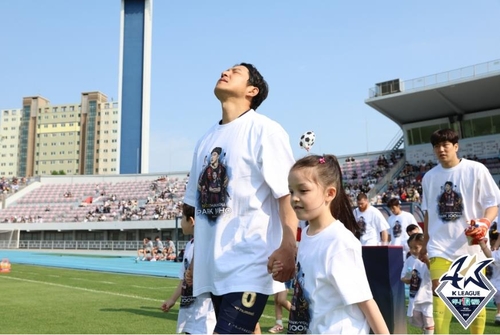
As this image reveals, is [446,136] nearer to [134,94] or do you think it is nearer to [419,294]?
[419,294]

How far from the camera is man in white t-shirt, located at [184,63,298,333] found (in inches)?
111

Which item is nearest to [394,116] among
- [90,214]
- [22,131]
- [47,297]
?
[90,214]

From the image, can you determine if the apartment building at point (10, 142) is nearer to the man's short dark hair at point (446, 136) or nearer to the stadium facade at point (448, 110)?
the stadium facade at point (448, 110)

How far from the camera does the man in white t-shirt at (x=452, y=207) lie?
16.5 feet

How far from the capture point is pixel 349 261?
2.50 metres

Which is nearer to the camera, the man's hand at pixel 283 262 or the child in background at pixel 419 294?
the man's hand at pixel 283 262

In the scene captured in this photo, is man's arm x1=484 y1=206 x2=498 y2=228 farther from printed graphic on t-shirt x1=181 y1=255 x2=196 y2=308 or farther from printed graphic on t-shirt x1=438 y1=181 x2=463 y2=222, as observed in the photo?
printed graphic on t-shirt x1=181 y1=255 x2=196 y2=308

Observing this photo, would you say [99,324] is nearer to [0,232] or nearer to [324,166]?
[324,166]

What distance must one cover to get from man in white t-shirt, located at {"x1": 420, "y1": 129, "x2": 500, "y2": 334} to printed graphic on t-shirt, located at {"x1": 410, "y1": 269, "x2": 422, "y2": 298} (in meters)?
1.15

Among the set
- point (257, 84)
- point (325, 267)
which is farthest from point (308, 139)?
point (325, 267)

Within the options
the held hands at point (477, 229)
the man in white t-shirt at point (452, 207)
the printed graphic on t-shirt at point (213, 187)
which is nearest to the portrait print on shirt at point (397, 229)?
the man in white t-shirt at point (452, 207)

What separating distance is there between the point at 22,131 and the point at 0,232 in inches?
3857

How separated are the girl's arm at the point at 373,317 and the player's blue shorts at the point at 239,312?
2.05ft

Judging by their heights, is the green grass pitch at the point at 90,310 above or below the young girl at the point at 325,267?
below
